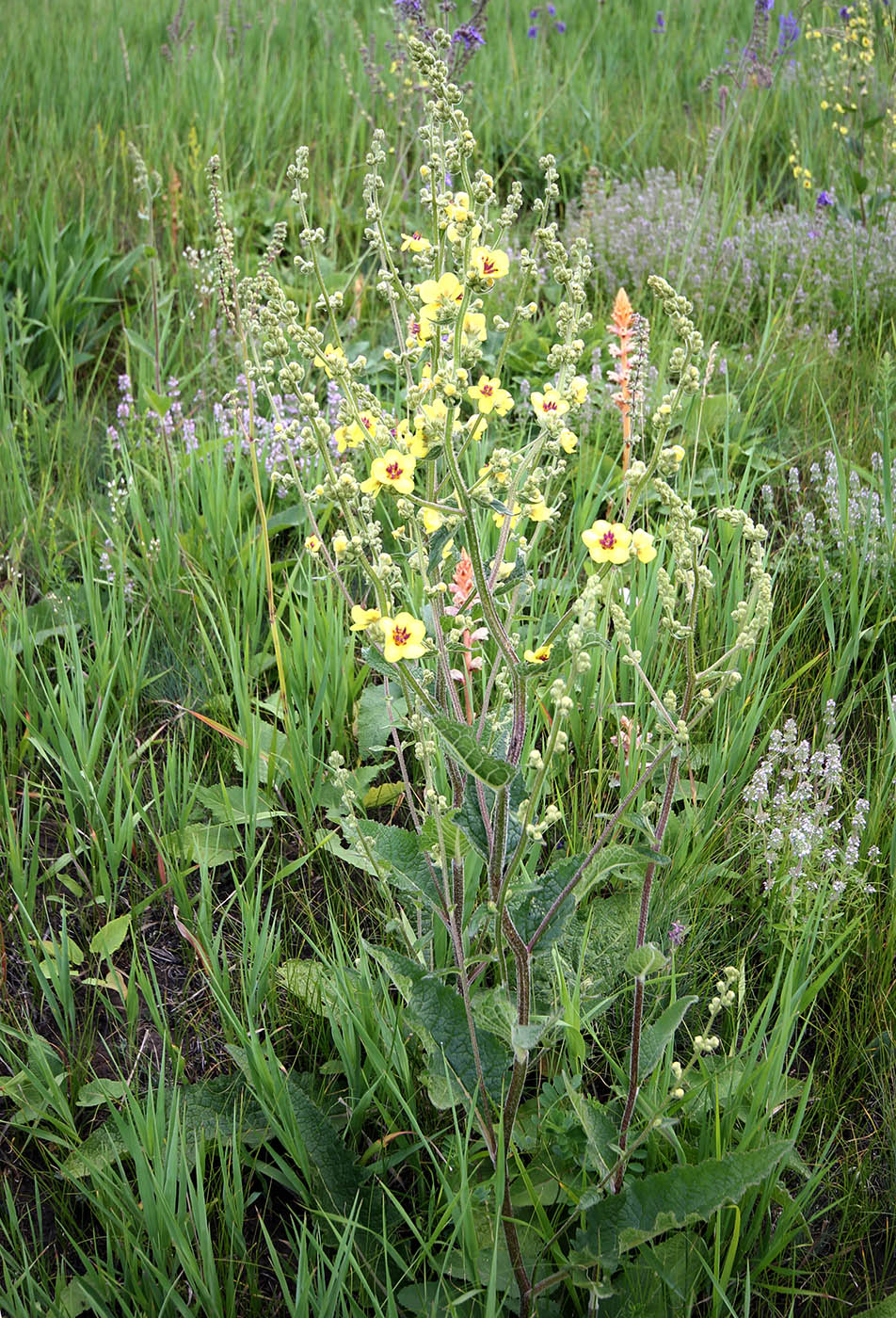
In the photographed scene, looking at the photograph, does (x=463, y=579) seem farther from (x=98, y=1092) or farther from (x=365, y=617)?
(x=98, y=1092)

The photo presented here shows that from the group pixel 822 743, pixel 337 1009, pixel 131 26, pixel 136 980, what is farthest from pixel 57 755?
pixel 131 26

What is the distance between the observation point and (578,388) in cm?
120

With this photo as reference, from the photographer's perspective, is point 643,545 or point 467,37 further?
point 467,37

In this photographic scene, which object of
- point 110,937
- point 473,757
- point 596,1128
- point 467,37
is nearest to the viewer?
point 473,757

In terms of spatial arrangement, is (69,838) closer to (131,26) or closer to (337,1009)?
(337,1009)

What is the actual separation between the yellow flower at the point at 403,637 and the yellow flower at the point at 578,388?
1.25ft

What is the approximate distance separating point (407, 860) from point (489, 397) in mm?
589

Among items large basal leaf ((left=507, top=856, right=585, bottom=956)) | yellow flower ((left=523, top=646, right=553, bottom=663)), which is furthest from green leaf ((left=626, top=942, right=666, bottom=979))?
yellow flower ((left=523, top=646, right=553, bottom=663))

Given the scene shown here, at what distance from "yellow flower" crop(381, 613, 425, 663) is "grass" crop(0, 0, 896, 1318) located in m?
0.34

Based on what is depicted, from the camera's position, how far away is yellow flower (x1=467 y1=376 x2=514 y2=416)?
116 cm

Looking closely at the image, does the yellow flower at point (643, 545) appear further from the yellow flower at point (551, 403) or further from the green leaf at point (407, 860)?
the green leaf at point (407, 860)

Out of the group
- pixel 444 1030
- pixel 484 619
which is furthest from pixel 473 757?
pixel 444 1030

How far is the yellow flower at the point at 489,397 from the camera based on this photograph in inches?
45.6

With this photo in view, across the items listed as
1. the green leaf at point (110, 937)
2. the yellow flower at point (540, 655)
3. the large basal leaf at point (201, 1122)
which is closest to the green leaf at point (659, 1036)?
the yellow flower at point (540, 655)
